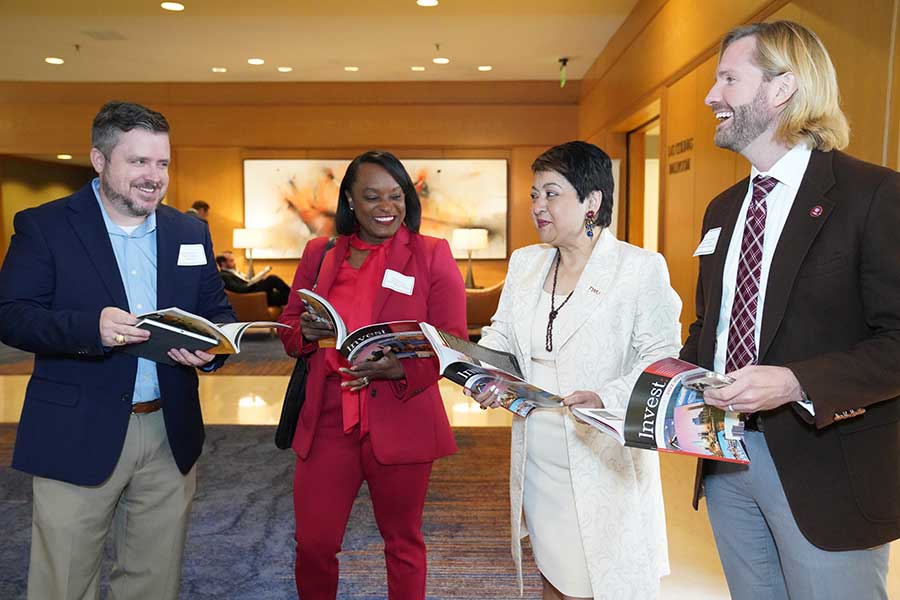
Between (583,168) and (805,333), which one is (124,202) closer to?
(583,168)

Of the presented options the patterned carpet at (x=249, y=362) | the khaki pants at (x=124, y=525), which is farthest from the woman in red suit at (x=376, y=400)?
the patterned carpet at (x=249, y=362)

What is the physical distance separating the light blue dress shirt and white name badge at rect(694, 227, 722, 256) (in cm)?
162

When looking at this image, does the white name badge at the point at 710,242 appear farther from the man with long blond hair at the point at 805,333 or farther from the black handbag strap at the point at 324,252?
the black handbag strap at the point at 324,252

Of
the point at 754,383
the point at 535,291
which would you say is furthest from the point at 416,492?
the point at 754,383

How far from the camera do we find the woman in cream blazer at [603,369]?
2006 millimetres

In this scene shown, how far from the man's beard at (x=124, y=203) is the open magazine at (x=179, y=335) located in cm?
35

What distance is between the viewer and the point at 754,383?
1443mm

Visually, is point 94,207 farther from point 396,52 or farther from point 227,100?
point 227,100

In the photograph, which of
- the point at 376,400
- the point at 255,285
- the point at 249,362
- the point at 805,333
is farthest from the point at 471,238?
the point at 805,333

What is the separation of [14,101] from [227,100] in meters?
4.01

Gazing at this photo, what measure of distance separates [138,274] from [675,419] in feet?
5.30

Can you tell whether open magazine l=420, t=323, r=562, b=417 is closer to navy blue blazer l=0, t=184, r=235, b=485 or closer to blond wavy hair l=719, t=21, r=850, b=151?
blond wavy hair l=719, t=21, r=850, b=151

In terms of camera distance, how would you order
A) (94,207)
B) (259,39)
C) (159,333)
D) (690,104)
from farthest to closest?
(259,39), (690,104), (94,207), (159,333)

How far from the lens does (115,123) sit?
2051 mm
